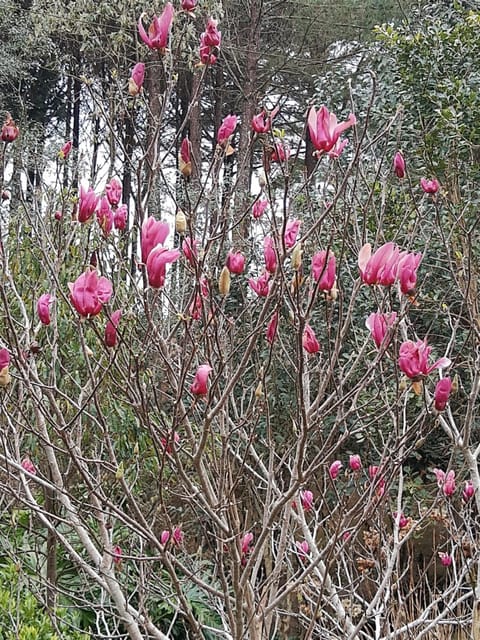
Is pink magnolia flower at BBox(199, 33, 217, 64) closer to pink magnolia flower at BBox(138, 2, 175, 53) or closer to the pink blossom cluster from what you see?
pink magnolia flower at BBox(138, 2, 175, 53)

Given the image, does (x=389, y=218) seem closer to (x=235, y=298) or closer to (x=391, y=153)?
(x=391, y=153)

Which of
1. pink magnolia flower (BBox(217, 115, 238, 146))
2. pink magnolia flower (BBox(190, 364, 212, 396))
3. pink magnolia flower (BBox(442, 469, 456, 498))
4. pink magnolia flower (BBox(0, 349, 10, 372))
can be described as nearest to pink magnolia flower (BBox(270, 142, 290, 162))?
pink magnolia flower (BBox(217, 115, 238, 146))

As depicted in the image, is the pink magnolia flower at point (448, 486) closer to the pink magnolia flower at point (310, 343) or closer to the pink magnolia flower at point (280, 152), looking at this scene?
the pink magnolia flower at point (310, 343)

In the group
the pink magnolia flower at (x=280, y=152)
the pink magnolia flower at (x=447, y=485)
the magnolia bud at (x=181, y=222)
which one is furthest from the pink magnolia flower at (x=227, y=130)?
the pink magnolia flower at (x=447, y=485)

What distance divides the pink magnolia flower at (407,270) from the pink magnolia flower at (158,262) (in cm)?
36

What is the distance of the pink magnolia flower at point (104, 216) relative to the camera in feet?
4.63

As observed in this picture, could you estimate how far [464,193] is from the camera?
390 cm

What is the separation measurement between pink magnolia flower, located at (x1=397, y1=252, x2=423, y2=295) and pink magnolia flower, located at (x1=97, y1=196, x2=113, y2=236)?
1.93ft

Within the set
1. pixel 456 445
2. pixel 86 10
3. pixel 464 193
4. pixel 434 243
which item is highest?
pixel 86 10

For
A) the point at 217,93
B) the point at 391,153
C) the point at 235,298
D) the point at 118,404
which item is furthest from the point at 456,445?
the point at 217,93

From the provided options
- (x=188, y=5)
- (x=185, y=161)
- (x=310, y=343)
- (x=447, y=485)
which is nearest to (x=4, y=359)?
(x=185, y=161)

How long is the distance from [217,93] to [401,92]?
236 inches

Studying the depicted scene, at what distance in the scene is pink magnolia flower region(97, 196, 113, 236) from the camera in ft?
4.63

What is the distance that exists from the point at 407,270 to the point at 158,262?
1.31 feet
